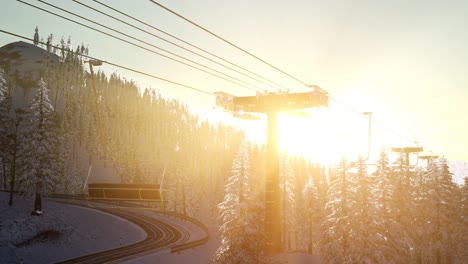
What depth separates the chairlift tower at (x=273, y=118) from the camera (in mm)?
21028

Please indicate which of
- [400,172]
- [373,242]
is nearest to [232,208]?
[373,242]

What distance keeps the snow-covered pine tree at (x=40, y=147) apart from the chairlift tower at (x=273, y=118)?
3453 cm

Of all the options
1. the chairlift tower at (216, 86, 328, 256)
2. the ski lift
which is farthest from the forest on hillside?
the chairlift tower at (216, 86, 328, 256)

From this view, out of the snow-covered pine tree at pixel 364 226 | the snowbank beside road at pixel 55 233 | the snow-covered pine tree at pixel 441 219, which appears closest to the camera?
the snow-covered pine tree at pixel 364 226

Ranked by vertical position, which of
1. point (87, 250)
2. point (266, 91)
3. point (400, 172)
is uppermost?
point (266, 91)

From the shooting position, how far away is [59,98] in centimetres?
17125

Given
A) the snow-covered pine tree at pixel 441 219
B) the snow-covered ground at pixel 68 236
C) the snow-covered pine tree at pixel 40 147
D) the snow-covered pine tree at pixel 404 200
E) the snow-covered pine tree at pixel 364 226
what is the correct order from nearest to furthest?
the snow-covered pine tree at pixel 364 226 < the snow-covered pine tree at pixel 404 200 < the snow-covered ground at pixel 68 236 < the snow-covered pine tree at pixel 441 219 < the snow-covered pine tree at pixel 40 147

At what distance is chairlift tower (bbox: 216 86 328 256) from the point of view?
2103 centimetres

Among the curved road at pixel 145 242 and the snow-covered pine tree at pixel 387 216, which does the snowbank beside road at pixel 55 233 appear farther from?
the snow-covered pine tree at pixel 387 216

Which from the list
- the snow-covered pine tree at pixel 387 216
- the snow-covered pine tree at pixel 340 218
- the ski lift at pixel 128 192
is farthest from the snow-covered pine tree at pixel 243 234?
the ski lift at pixel 128 192

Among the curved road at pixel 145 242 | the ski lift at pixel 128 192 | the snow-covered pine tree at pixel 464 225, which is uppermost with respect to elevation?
the ski lift at pixel 128 192

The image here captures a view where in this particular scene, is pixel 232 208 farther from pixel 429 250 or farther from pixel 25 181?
pixel 25 181

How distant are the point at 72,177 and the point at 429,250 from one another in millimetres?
97770

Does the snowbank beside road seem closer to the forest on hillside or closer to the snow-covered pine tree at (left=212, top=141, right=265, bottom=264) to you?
the forest on hillside
